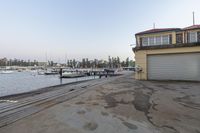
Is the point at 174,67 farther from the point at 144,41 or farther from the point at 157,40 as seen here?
the point at 144,41

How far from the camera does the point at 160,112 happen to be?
5617 millimetres

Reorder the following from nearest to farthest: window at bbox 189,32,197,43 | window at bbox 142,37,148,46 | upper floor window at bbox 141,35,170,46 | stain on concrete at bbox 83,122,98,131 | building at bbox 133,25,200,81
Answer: stain on concrete at bbox 83,122,98,131, building at bbox 133,25,200,81, window at bbox 189,32,197,43, upper floor window at bbox 141,35,170,46, window at bbox 142,37,148,46

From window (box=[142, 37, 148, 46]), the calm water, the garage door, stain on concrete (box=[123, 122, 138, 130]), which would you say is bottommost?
the calm water

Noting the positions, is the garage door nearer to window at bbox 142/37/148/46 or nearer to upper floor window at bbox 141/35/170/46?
window at bbox 142/37/148/46

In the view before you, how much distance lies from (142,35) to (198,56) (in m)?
7.89

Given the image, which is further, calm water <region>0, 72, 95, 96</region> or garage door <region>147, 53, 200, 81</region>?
calm water <region>0, 72, 95, 96</region>

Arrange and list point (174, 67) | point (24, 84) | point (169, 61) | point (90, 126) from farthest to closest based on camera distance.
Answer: point (24, 84)
point (169, 61)
point (174, 67)
point (90, 126)

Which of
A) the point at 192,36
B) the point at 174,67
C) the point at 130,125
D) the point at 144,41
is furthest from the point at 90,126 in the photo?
the point at 192,36

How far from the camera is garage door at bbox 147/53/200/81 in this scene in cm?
1568

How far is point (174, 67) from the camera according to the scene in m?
16.5

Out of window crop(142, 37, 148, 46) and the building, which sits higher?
window crop(142, 37, 148, 46)

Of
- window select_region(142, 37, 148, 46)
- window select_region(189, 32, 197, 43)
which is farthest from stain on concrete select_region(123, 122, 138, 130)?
window select_region(189, 32, 197, 43)

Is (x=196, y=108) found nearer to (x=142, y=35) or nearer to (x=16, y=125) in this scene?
(x=16, y=125)

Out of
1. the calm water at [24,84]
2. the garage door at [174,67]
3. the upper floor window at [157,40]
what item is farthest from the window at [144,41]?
the calm water at [24,84]
